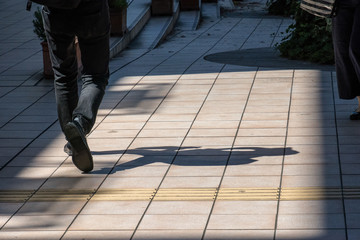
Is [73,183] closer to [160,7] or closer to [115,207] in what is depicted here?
[115,207]

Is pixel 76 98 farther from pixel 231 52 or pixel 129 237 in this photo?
pixel 231 52

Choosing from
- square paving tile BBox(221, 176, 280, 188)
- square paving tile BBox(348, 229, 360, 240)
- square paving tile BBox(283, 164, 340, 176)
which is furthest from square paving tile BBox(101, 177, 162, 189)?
square paving tile BBox(348, 229, 360, 240)

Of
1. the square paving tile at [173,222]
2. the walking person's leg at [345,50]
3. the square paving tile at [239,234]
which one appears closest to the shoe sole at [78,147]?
the square paving tile at [173,222]

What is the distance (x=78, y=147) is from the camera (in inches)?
193

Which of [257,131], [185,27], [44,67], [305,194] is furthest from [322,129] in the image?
[185,27]

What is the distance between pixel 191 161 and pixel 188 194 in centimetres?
75

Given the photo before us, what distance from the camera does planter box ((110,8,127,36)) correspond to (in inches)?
490

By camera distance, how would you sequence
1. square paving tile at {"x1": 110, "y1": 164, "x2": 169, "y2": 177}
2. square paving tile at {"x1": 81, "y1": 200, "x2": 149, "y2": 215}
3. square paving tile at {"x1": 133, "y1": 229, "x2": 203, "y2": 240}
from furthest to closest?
1. square paving tile at {"x1": 110, "y1": 164, "x2": 169, "y2": 177}
2. square paving tile at {"x1": 81, "y1": 200, "x2": 149, "y2": 215}
3. square paving tile at {"x1": 133, "y1": 229, "x2": 203, "y2": 240}

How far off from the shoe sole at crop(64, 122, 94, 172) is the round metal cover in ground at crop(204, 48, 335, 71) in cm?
490

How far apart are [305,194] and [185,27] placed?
11319 millimetres

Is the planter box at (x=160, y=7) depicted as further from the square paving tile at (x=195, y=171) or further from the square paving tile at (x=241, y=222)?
the square paving tile at (x=241, y=222)

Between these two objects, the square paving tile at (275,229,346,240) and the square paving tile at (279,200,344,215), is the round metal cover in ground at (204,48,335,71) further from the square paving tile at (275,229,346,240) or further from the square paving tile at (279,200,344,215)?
the square paving tile at (275,229,346,240)

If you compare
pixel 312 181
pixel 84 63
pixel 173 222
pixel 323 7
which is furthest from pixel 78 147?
pixel 323 7

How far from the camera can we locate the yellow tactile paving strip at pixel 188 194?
4.54 meters
